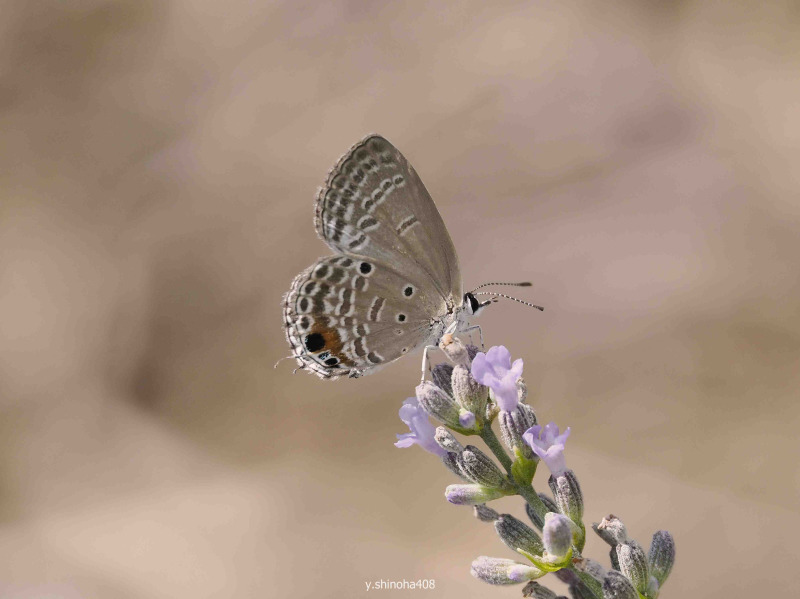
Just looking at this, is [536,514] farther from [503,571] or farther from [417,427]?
[417,427]

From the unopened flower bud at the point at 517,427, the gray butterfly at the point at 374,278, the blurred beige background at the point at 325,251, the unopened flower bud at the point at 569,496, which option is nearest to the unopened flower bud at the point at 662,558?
the unopened flower bud at the point at 569,496

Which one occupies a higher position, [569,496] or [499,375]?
[499,375]

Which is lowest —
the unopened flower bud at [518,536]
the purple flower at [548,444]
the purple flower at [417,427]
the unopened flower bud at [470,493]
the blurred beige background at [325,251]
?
the unopened flower bud at [518,536]

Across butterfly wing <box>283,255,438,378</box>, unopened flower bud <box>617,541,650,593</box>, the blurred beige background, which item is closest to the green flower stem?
unopened flower bud <box>617,541,650,593</box>

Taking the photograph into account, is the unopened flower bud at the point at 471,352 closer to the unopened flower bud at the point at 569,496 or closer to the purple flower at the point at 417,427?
the purple flower at the point at 417,427

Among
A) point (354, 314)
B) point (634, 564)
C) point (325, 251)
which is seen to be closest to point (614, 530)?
point (634, 564)
